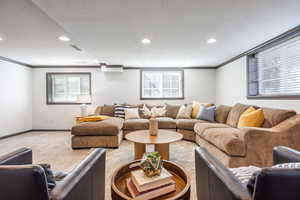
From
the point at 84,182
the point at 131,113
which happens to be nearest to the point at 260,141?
the point at 84,182

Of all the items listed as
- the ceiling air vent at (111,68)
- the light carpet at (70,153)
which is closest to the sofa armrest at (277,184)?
the light carpet at (70,153)

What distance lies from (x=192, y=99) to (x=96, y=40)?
3535 mm

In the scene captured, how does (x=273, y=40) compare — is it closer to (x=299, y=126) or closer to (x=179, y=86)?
(x=299, y=126)

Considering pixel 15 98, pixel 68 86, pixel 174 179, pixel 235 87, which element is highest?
pixel 68 86

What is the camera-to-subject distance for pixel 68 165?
2500 mm

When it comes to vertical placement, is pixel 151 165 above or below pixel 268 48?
below

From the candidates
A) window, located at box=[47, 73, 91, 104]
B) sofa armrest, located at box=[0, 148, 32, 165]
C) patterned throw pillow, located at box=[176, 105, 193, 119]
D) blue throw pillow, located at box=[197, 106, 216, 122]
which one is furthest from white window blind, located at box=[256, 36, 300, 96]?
window, located at box=[47, 73, 91, 104]

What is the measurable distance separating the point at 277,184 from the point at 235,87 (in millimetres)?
3840

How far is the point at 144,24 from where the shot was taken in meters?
2.19

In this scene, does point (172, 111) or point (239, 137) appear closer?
point (239, 137)

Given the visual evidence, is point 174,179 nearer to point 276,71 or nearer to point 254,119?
point 254,119

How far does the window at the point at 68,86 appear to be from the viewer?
5.20m

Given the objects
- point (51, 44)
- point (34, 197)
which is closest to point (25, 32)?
point (51, 44)

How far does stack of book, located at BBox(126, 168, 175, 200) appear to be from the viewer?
101 cm
